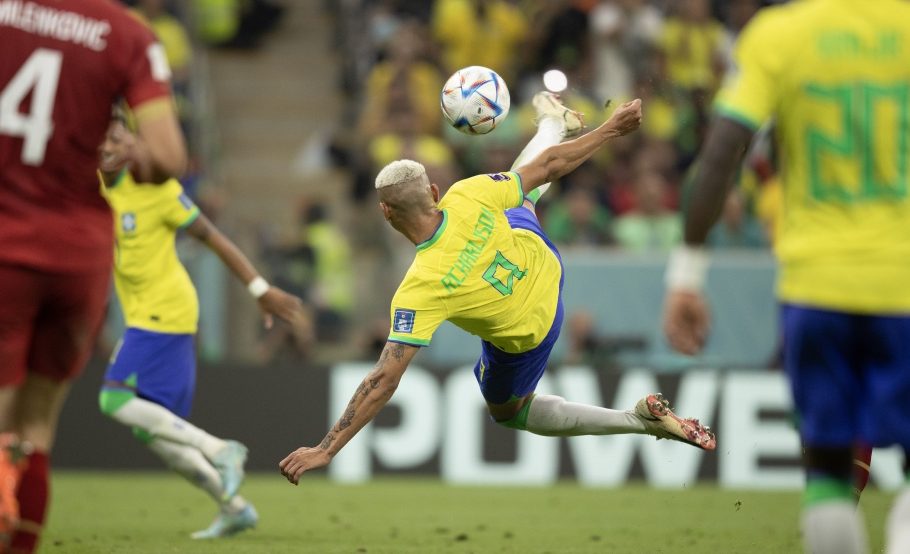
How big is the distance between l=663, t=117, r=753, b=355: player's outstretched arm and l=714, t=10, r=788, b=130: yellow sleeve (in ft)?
0.17

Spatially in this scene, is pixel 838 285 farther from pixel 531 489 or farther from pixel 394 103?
pixel 394 103

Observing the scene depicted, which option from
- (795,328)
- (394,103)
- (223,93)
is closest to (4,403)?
(795,328)

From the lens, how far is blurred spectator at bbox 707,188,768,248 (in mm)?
15203

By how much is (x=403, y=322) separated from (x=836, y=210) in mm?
3090

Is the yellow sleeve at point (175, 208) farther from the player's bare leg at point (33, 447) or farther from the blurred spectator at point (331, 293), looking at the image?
the blurred spectator at point (331, 293)

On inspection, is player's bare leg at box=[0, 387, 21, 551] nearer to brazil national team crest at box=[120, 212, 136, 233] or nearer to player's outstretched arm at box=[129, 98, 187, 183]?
player's outstretched arm at box=[129, 98, 187, 183]

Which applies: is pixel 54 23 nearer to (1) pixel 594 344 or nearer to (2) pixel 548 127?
(2) pixel 548 127

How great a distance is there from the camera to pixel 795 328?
474 cm

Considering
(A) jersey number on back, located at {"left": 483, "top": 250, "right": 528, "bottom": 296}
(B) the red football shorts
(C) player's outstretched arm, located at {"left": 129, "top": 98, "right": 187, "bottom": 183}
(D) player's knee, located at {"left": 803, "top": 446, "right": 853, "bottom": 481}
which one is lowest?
(D) player's knee, located at {"left": 803, "top": 446, "right": 853, "bottom": 481}

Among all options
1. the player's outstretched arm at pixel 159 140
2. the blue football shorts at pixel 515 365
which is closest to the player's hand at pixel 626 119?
the blue football shorts at pixel 515 365

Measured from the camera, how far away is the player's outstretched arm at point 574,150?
7.86 meters

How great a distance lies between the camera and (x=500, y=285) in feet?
25.5

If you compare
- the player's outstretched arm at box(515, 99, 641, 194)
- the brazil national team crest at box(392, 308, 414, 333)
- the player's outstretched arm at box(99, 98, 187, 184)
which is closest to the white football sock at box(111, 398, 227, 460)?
the brazil national team crest at box(392, 308, 414, 333)

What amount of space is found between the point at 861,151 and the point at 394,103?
488 inches
